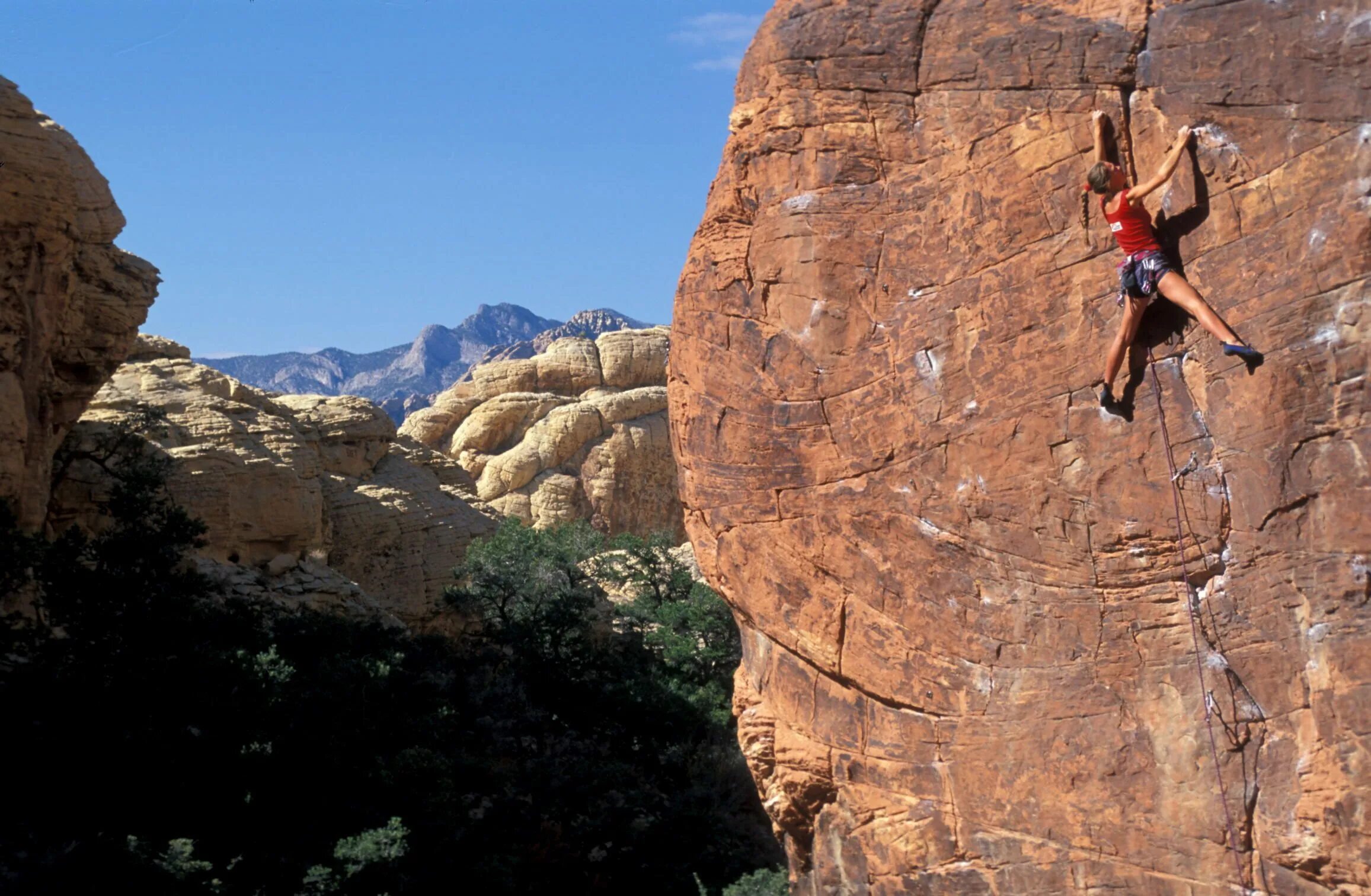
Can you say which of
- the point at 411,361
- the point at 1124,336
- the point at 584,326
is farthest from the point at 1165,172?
the point at 411,361

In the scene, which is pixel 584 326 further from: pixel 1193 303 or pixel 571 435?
pixel 1193 303

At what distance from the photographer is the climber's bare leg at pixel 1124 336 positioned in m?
8.56

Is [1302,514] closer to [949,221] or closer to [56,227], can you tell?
[949,221]

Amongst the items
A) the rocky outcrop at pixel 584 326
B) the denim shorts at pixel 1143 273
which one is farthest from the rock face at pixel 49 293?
the rocky outcrop at pixel 584 326

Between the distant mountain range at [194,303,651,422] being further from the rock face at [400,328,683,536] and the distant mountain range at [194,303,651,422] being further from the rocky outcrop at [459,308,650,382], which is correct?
the rock face at [400,328,683,536]

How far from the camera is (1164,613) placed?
8.76 meters

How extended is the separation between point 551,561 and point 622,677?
427 cm

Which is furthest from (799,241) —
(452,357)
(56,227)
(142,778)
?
(452,357)

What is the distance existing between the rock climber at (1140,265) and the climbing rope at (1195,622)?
0.38 m

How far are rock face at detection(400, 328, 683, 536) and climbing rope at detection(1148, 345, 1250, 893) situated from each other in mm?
35887

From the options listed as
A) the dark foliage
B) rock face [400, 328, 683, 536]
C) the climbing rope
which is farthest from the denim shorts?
rock face [400, 328, 683, 536]

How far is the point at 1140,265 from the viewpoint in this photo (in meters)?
8.46

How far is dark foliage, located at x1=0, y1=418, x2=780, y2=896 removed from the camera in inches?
647

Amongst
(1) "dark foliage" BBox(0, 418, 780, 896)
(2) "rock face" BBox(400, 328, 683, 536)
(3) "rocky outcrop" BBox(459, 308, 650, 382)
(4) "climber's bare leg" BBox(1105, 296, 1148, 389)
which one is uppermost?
(3) "rocky outcrop" BBox(459, 308, 650, 382)
